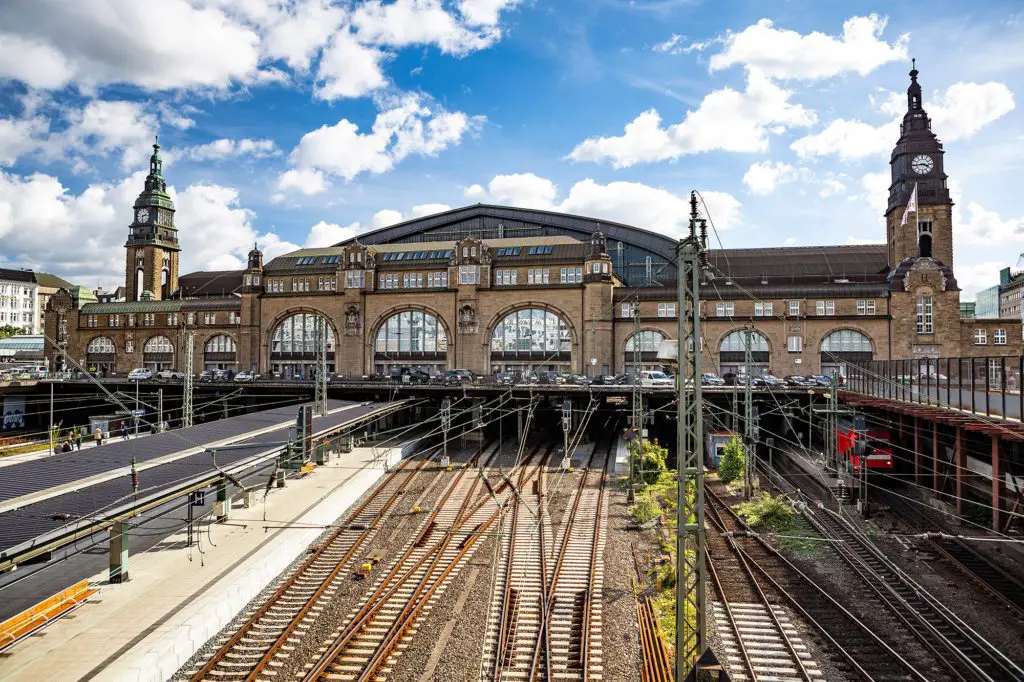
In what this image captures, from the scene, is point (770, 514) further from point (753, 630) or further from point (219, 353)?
point (219, 353)

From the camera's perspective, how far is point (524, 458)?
4138 centimetres

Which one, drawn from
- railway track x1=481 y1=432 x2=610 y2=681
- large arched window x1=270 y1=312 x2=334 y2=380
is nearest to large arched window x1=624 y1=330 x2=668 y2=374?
large arched window x1=270 y1=312 x2=334 y2=380

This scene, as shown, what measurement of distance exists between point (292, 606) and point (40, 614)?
237 inches

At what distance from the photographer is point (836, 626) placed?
16.7 m

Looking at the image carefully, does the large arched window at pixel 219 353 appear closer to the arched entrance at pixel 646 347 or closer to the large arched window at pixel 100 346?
the large arched window at pixel 100 346

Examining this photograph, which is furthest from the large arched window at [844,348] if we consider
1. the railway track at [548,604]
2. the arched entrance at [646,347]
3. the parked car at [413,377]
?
the railway track at [548,604]

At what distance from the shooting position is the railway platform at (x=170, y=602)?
1416cm

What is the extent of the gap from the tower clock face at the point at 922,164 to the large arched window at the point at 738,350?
2026 cm

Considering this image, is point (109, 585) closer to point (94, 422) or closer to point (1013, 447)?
point (1013, 447)

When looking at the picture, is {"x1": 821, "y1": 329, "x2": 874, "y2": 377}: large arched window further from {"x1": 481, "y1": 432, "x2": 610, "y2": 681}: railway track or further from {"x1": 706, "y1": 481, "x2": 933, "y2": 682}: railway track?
{"x1": 706, "y1": 481, "x2": 933, "y2": 682}: railway track

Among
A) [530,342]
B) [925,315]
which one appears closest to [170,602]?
[530,342]

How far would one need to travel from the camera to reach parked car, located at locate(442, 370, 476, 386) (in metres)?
51.6

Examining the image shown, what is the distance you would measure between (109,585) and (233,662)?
20.9 feet

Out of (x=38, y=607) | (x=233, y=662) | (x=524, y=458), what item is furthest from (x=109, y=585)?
(x=524, y=458)
